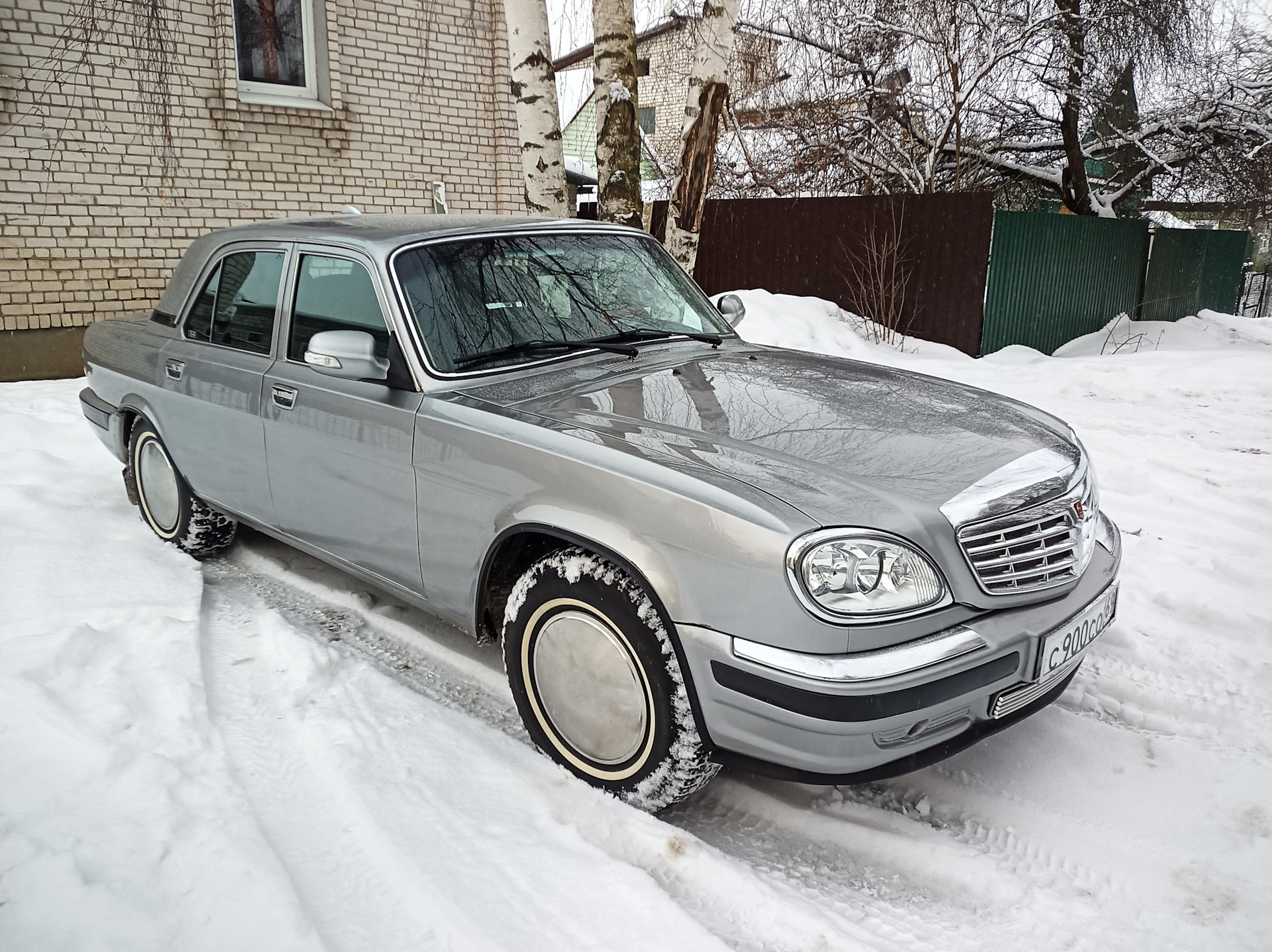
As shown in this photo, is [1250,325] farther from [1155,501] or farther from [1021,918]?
[1021,918]

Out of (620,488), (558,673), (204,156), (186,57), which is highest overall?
(186,57)

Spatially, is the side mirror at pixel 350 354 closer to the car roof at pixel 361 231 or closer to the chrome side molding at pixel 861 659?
the car roof at pixel 361 231

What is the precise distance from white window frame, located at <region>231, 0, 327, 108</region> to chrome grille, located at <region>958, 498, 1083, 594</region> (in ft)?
31.3

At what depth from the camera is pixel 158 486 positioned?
15.5ft

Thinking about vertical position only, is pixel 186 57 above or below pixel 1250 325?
above

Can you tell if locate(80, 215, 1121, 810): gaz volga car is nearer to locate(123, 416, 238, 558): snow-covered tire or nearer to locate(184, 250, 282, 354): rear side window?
locate(184, 250, 282, 354): rear side window

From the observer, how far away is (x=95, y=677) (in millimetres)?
3197

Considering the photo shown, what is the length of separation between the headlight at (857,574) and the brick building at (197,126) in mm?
7413

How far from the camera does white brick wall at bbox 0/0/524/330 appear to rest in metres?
8.50

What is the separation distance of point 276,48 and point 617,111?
196 inches

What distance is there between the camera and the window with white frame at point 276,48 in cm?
970

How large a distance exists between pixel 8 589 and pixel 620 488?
288cm

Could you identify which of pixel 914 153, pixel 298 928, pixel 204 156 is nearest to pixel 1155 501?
pixel 298 928

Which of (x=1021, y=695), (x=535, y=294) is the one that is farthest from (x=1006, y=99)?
(x=1021, y=695)
